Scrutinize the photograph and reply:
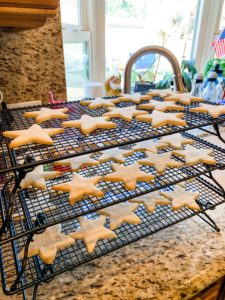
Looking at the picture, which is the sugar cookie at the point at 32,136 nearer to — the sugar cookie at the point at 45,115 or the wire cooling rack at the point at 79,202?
the sugar cookie at the point at 45,115

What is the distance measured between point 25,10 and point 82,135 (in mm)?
285

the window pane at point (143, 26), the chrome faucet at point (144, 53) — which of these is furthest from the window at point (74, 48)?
the chrome faucet at point (144, 53)

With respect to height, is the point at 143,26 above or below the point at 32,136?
above

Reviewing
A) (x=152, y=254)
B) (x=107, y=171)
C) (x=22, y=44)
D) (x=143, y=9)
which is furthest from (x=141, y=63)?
(x=152, y=254)

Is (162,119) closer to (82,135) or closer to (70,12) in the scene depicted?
(82,135)

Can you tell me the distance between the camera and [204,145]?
797mm

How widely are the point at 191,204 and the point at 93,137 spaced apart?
32cm

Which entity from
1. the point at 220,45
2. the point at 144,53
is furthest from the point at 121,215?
the point at 220,45

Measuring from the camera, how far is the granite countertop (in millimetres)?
504

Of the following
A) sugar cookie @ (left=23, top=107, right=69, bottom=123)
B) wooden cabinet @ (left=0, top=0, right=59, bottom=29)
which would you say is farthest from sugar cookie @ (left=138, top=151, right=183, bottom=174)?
wooden cabinet @ (left=0, top=0, right=59, bottom=29)

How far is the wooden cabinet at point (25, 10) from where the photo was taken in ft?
1.58

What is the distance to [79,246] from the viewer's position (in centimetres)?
59

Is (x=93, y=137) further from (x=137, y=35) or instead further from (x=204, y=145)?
(x=137, y=35)

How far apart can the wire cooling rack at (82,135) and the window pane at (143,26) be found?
0.85m
